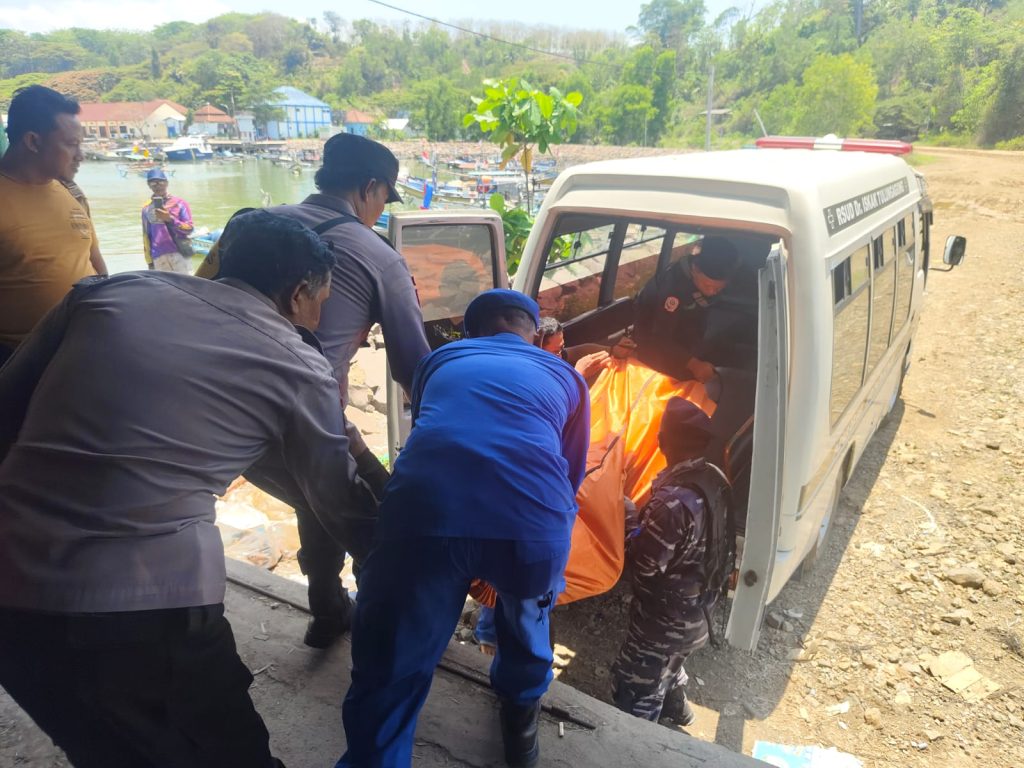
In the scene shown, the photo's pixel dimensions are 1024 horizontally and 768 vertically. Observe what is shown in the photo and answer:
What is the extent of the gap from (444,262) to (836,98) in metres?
38.8

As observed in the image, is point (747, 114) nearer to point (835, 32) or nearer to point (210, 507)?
point (835, 32)

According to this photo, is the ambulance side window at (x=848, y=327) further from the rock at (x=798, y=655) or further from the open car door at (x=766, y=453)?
the rock at (x=798, y=655)

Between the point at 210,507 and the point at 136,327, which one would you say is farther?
the point at 210,507

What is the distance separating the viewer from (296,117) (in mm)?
84125

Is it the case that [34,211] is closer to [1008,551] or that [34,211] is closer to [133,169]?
[1008,551]

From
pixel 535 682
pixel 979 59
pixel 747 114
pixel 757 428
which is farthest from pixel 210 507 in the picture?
pixel 747 114

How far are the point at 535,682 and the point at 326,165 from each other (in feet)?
6.11

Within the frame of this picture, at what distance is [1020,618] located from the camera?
322cm

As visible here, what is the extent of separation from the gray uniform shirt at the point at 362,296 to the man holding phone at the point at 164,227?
17.7 ft

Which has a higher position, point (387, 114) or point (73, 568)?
point (387, 114)

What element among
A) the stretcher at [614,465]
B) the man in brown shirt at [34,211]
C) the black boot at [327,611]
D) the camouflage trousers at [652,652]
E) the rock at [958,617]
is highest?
the man in brown shirt at [34,211]

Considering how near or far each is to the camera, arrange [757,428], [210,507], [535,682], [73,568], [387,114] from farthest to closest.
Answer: [387,114], [757,428], [535,682], [210,507], [73,568]

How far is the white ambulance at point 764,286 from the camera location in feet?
7.18

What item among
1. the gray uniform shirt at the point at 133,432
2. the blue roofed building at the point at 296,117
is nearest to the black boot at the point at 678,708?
the gray uniform shirt at the point at 133,432
